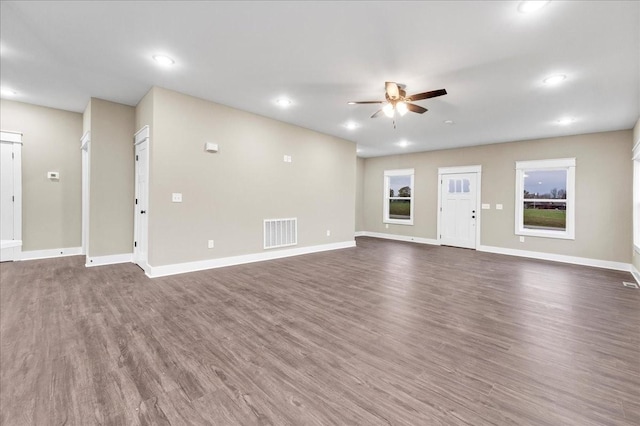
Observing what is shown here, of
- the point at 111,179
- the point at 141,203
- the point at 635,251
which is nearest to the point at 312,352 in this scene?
the point at 141,203

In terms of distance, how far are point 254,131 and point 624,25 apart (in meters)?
4.86

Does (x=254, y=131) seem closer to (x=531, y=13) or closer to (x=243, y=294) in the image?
(x=243, y=294)

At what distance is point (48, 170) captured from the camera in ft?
17.5

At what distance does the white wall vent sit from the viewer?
5.57m

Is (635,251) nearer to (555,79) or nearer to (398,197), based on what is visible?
(555,79)

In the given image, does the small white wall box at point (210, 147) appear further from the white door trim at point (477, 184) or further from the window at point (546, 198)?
the window at point (546, 198)

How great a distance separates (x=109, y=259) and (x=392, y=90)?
5.42 m

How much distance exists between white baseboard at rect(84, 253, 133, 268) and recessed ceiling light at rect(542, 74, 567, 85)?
7019 mm

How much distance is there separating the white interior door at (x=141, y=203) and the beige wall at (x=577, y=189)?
6.99 meters

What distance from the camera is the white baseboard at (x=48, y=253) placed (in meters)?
5.16

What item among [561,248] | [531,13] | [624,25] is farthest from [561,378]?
[561,248]

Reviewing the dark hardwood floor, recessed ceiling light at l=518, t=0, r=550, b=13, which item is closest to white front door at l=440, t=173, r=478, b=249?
the dark hardwood floor

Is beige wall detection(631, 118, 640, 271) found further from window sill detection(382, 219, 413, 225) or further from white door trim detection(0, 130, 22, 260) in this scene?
white door trim detection(0, 130, 22, 260)

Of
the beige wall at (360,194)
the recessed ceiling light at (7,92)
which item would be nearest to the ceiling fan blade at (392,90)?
the beige wall at (360,194)
